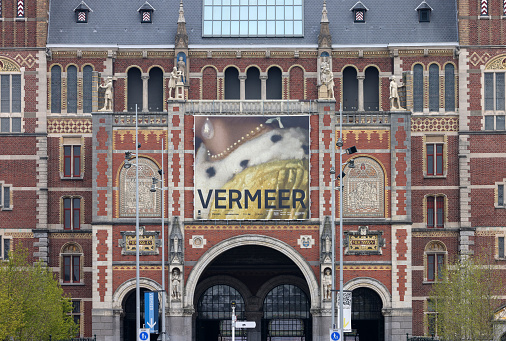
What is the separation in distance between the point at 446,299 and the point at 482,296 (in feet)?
7.72

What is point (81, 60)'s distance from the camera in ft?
300

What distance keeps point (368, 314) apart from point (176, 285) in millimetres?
14219

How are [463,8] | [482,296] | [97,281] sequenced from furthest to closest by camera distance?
[463,8] → [97,281] → [482,296]

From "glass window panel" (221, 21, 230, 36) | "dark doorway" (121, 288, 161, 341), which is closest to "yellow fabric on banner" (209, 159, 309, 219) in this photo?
"dark doorway" (121, 288, 161, 341)

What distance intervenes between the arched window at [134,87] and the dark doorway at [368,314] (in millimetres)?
20274

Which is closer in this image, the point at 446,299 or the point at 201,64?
the point at 446,299

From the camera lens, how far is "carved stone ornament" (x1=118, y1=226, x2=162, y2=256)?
84938 millimetres

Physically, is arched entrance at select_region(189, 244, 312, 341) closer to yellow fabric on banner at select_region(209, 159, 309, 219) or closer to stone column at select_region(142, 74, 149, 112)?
yellow fabric on banner at select_region(209, 159, 309, 219)

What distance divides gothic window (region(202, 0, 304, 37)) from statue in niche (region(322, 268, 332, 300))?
17801mm

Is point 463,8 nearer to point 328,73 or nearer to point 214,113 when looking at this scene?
point 328,73

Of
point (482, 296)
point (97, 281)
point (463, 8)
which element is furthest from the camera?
point (463, 8)

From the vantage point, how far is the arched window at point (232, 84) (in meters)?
92.1

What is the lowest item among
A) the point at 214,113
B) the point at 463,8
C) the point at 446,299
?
the point at 446,299

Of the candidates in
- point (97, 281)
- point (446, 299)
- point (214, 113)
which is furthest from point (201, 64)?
point (446, 299)
